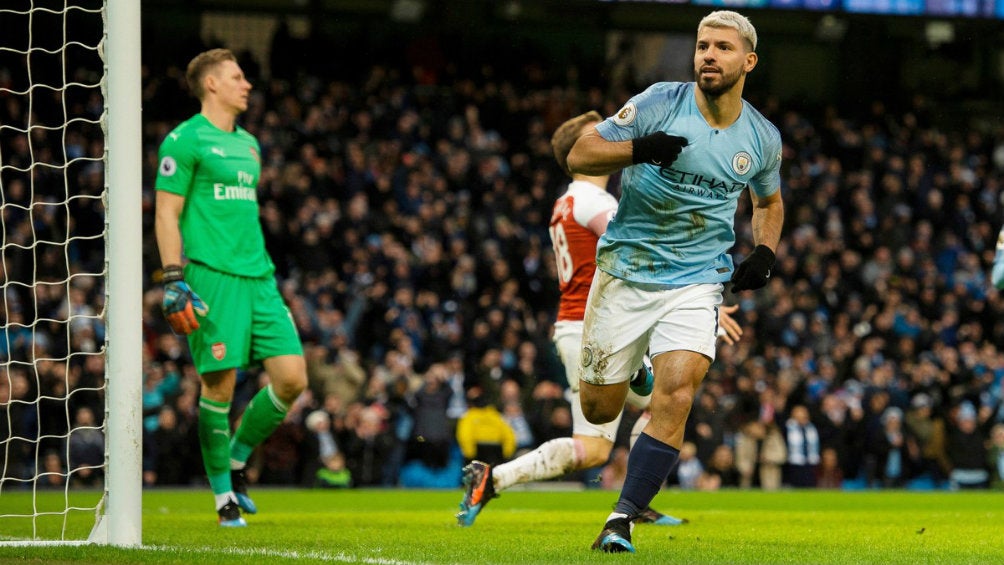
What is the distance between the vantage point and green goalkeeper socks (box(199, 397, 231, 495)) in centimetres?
825

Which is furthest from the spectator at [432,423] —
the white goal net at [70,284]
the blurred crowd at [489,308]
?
the white goal net at [70,284]

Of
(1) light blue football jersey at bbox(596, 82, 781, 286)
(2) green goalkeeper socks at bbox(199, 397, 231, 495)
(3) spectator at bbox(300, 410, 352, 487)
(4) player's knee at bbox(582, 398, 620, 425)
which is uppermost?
(1) light blue football jersey at bbox(596, 82, 781, 286)

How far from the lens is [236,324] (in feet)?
26.9

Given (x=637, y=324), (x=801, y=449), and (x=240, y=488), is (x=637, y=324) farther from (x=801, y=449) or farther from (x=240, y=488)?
(x=801, y=449)

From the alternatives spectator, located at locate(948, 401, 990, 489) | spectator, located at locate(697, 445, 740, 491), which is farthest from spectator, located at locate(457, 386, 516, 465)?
spectator, located at locate(948, 401, 990, 489)

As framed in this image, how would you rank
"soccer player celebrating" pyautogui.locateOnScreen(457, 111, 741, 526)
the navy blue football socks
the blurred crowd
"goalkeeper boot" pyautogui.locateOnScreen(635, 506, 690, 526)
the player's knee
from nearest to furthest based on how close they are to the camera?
the navy blue football socks < the player's knee < "soccer player celebrating" pyautogui.locateOnScreen(457, 111, 741, 526) < "goalkeeper boot" pyautogui.locateOnScreen(635, 506, 690, 526) < the blurred crowd

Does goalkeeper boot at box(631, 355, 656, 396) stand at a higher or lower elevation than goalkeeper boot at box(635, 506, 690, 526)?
higher

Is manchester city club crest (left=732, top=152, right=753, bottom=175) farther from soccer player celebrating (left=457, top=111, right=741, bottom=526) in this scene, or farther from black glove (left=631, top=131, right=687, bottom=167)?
soccer player celebrating (left=457, top=111, right=741, bottom=526)

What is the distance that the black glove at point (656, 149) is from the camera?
605cm

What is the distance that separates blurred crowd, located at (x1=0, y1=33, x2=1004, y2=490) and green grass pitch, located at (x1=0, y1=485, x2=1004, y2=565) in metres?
5.27

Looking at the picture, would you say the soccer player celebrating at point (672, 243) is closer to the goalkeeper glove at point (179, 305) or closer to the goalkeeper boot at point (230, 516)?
the goalkeeper glove at point (179, 305)

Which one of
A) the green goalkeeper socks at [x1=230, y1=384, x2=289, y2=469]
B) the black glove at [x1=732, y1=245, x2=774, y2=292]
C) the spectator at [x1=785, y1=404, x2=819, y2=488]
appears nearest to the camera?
the black glove at [x1=732, y1=245, x2=774, y2=292]

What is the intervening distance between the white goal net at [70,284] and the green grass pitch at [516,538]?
1.14 ft

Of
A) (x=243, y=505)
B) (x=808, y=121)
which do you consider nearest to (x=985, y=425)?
(x=808, y=121)
